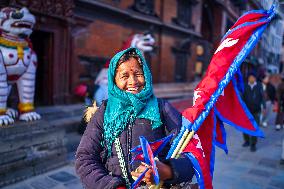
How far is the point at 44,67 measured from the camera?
7.17 metres

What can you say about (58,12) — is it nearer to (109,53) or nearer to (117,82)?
(109,53)

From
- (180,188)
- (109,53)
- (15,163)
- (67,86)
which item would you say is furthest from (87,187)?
(109,53)

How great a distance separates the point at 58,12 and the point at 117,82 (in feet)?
19.3

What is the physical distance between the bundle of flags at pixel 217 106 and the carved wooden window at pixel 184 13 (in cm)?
1155

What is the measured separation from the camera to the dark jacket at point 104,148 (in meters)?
1.52

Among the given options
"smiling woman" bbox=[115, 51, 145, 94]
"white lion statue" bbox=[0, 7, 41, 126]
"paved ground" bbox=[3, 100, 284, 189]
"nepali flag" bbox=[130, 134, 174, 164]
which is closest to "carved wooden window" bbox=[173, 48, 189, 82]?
"paved ground" bbox=[3, 100, 284, 189]

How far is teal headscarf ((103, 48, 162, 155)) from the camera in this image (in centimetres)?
162

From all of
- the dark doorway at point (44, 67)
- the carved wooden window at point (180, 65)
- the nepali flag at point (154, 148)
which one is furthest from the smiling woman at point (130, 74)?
the carved wooden window at point (180, 65)

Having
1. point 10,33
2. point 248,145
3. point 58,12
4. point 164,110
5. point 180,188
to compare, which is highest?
point 58,12

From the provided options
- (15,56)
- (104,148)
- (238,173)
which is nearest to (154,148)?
(104,148)

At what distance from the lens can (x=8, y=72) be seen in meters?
4.30

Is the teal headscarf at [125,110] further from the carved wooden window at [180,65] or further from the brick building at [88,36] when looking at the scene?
the carved wooden window at [180,65]

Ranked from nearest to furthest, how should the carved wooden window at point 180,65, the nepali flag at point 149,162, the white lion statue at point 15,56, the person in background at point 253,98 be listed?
the nepali flag at point 149,162 → the white lion statue at point 15,56 → the person in background at point 253,98 → the carved wooden window at point 180,65

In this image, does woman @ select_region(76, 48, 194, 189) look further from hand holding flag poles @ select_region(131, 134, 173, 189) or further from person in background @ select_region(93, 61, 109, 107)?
person in background @ select_region(93, 61, 109, 107)
